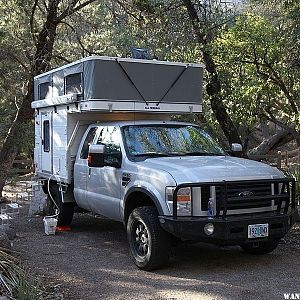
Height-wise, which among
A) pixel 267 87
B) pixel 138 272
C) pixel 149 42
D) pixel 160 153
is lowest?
pixel 138 272

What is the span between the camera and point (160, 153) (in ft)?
25.0

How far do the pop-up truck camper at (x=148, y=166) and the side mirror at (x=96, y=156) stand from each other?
0.02 m

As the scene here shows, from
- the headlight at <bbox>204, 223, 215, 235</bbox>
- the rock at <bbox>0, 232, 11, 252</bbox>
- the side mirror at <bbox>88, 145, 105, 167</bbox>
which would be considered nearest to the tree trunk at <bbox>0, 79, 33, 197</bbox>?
the side mirror at <bbox>88, 145, 105, 167</bbox>

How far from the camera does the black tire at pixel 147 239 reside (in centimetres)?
659

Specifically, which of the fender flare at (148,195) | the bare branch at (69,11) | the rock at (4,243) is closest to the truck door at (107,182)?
the fender flare at (148,195)

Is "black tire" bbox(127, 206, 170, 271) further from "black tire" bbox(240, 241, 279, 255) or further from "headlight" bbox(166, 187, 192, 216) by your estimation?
"black tire" bbox(240, 241, 279, 255)

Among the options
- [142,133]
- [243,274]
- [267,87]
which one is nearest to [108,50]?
[267,87]

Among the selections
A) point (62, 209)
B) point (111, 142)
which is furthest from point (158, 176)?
point (62, 209)

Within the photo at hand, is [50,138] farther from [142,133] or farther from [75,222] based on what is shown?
[142,133]

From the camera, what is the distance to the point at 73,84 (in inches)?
353

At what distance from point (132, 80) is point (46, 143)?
2891mm

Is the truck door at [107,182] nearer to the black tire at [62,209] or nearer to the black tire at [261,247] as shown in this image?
the black tire at [62,209]

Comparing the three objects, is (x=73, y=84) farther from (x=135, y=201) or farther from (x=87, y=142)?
(x=135, y=201)

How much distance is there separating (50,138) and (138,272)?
14.0 ft
